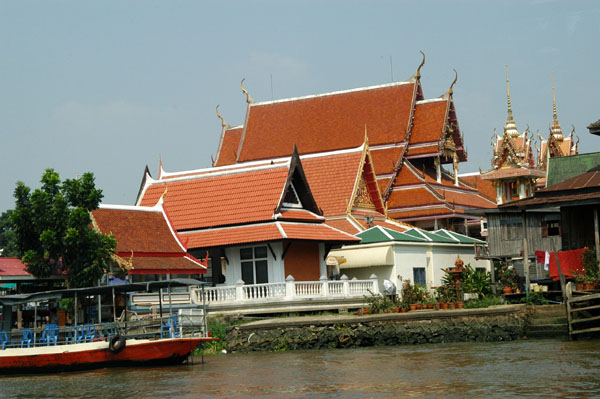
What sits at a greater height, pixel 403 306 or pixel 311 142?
pixel 311 142

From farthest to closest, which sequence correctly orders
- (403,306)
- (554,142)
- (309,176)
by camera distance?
(554,142)
(309,176)
(403,306)

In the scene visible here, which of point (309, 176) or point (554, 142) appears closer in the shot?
point (309, 176)

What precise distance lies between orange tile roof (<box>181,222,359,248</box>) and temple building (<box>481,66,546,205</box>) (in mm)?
22755

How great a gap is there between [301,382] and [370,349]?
6729mm

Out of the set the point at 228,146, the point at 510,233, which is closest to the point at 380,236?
the point at 510,233

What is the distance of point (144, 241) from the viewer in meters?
31.5

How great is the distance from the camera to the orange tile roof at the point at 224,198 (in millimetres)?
33719

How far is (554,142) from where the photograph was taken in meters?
60.6

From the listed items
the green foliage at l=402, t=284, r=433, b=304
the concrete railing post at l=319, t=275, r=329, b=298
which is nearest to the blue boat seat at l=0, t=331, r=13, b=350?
the concrete railing post at l=319, t=275, r=329, b=298

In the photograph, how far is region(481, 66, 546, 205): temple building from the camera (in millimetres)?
54594

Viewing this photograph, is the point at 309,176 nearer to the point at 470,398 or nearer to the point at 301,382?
the point at 301,382

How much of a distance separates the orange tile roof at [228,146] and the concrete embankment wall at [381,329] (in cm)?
2857

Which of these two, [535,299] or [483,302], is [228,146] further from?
[535,299]

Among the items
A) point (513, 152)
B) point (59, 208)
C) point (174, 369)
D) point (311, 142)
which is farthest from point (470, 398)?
point (513, 152)
